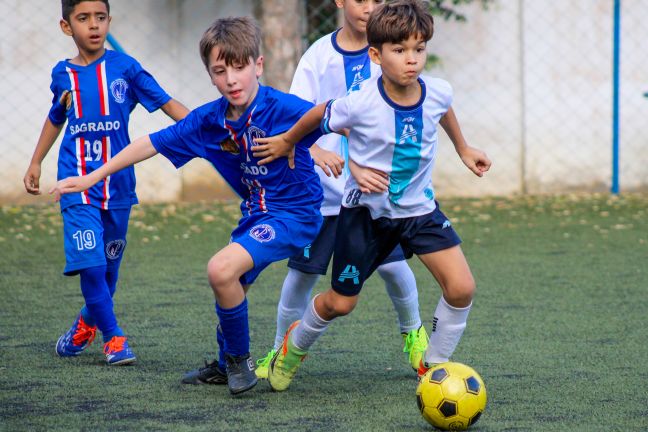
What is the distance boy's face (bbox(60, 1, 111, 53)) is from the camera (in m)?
4.94

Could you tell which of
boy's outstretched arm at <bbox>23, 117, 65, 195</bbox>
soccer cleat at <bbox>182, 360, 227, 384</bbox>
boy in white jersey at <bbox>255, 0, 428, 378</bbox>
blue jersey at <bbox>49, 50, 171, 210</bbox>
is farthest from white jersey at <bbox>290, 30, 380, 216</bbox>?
boy's outstretched arm at <bbox>23, 117, 65, 195</bbox>

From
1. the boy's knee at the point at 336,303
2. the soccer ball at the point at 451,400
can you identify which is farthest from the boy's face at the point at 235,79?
the soccer ball at the point at 451,400

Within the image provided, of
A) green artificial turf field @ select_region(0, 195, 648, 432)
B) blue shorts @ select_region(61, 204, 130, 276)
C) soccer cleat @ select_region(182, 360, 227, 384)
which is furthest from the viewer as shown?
blue shorts @ select_region(61, 204, 130, 276)

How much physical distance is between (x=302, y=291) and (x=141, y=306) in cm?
157

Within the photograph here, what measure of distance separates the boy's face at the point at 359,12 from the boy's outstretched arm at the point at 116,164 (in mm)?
1019

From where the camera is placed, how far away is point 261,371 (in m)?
4.58

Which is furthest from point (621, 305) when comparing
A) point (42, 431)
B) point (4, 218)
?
point (4, 218)

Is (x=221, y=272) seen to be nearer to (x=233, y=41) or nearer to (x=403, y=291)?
(x=233, y=41)

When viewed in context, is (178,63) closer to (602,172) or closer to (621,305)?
(602,172)

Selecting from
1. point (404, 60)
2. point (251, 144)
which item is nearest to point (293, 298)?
point (251, 144)

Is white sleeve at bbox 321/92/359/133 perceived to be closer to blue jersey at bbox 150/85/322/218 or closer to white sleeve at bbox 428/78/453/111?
blue jersey at bbox 150/85/322/218

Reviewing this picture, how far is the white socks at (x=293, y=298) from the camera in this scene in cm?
475

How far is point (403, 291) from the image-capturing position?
15.4 ft

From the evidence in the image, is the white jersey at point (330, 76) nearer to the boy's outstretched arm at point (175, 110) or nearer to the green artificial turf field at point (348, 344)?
the boy's outstretched arm at point (175, 110)
